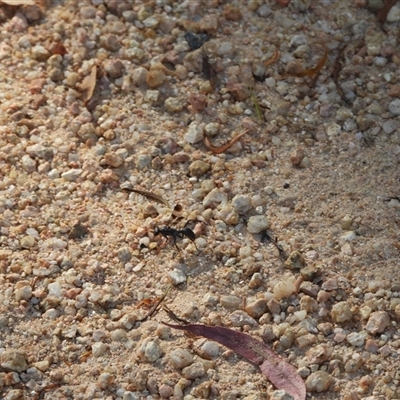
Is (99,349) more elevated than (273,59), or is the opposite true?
(273,59)

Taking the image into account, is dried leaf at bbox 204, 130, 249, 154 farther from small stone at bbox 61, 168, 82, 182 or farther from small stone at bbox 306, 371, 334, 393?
small stone at bbox 306, 371, 334, 393

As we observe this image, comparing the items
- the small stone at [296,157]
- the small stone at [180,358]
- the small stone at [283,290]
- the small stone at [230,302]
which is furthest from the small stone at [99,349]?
the small stone at [296,157]

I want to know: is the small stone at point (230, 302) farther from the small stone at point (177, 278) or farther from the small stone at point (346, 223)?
the small stone at point (346, 223)

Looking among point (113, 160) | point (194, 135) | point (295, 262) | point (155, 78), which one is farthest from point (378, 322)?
point (155, 78)

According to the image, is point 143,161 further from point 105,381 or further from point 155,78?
point 105,381

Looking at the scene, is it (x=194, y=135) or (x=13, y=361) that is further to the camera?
(x=194, y=135)

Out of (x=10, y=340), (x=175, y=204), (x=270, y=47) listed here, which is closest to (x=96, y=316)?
(x=10, y=340)
